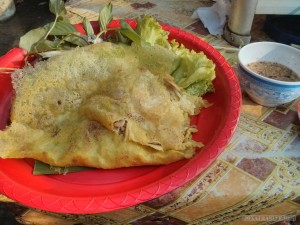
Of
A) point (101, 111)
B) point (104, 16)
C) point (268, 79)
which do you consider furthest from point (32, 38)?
point (268, 79)

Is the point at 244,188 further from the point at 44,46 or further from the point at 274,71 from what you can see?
the point at 44,46

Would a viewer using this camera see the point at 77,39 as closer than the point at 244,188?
No

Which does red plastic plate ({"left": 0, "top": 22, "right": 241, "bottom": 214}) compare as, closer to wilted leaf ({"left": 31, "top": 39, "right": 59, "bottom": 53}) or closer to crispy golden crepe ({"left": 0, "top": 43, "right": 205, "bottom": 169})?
crispy golden crepe ({"left": 0, "top": 43, "right": 205, "bottom": 169})

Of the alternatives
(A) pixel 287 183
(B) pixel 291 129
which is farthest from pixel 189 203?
(B) pixel 291 129

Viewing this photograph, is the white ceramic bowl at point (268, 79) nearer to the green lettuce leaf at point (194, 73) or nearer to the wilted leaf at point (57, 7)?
the green lettuce leaf at point (194, 73)

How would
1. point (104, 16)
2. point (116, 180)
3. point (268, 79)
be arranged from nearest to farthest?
point (116, 180) < point (268, 79) < point (104, 16)

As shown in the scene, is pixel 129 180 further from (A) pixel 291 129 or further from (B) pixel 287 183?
(A) pixel 291 129
